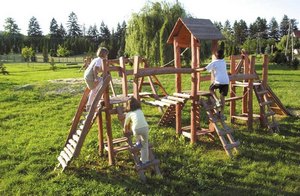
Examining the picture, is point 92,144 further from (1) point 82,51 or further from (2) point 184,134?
(1) point 82,51

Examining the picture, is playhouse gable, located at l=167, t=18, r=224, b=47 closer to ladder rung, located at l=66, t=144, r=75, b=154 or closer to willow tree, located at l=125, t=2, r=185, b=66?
ladder rung, located at l=66, t=144, r=75, b=154

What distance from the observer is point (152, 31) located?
3100cm

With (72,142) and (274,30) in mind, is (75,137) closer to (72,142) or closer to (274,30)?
(72,142)

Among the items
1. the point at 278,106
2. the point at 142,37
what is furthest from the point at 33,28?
the point at 278,106

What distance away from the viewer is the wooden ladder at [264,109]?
1041 cm

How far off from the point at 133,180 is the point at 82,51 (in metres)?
82.2

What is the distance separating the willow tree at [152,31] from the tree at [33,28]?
86.9 m

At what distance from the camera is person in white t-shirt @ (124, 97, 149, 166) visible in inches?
269

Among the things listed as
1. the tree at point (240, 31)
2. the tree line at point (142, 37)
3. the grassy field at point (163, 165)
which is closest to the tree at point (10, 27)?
the tree line at point (142, 37)

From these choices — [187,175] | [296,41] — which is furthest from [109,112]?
[296,41]

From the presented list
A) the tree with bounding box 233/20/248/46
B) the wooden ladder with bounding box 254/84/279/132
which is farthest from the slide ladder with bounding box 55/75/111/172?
the tree with bounding box 233/20/248/46

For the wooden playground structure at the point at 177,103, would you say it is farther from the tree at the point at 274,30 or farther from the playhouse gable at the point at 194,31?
the tree at the point at 274,30

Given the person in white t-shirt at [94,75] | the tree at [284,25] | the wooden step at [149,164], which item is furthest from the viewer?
the tree at [284,25]

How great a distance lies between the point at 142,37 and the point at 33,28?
293ft
